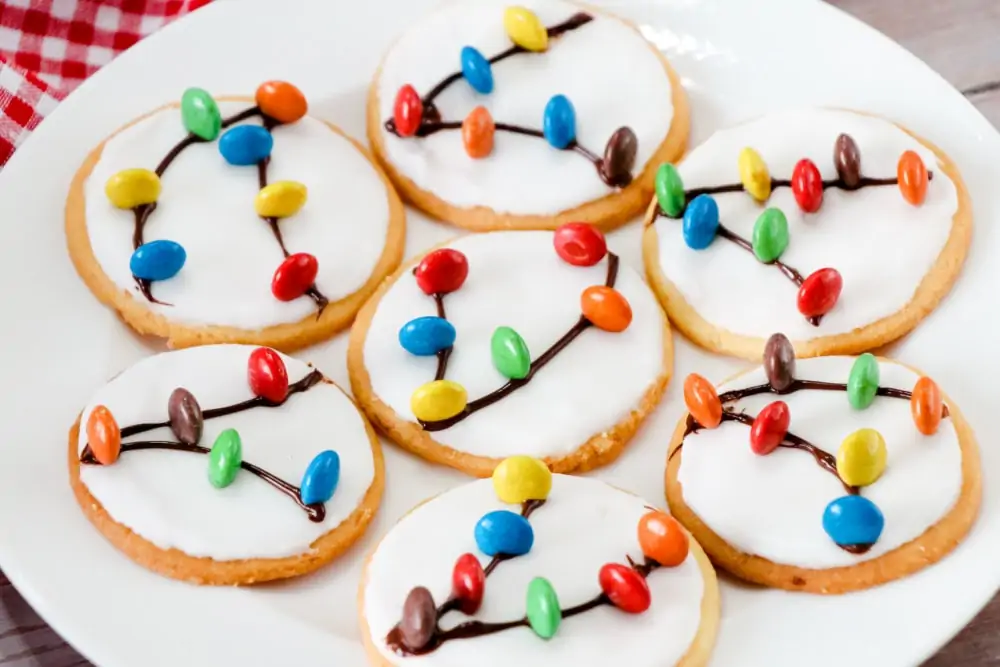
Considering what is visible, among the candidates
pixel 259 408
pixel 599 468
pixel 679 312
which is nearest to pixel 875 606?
pixel 599 468

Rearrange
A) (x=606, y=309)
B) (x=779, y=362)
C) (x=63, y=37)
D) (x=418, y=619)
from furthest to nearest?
(x=63, y=37) → (x=606, y=309) → (x=779, y=362) → (x=418, y=619)

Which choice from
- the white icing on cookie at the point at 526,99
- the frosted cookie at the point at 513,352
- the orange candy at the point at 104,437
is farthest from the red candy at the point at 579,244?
the orange candy at the point at 104,437

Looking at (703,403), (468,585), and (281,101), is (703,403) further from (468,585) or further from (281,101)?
(281,101)

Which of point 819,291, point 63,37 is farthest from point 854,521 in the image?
point 63,37

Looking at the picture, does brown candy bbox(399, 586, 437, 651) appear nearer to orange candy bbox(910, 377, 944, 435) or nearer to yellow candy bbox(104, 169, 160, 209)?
orange candy bbox(910, 377, 944, 435)

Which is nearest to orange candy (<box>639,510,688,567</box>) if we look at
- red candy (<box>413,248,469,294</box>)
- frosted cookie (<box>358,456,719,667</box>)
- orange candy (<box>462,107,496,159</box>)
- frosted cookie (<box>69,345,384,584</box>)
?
frosted cookie (<box>358,456,719,667</box>)

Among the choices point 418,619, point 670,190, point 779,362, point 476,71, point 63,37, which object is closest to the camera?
point 418,619

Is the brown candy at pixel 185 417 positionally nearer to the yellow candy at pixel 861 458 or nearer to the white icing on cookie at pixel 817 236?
the white icing on cookie at pixel 817 236
